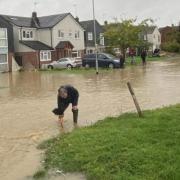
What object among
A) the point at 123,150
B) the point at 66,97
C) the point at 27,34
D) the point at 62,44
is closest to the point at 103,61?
the point at 27,34

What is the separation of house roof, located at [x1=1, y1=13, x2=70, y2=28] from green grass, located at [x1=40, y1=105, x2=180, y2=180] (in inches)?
2022

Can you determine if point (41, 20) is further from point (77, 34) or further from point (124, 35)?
point (124, 35)

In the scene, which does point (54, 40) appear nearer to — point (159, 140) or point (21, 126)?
point (21, 126)

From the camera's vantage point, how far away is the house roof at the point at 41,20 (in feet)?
208

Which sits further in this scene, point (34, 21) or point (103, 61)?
point (34, 21)

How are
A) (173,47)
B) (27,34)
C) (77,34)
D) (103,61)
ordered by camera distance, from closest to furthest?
(103,61)
(27,34)
(77,34)
(173,47)

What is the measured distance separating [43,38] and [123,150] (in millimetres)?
Result: 57106

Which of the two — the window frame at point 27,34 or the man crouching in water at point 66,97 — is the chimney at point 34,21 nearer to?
the window frame at point 27,34

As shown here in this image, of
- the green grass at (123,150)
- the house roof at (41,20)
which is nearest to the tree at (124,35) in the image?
the house roof at (41,20)

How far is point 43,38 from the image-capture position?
6606cm

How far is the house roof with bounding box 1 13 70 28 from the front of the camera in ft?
208

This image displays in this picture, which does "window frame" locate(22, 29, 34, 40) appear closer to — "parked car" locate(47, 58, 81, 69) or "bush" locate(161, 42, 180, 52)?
"parked car" locate(47, 58, 81, 69)

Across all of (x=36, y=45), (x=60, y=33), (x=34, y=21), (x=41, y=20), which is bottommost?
(x=36, y=45)

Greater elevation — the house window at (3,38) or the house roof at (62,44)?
the house window at (3,38)
